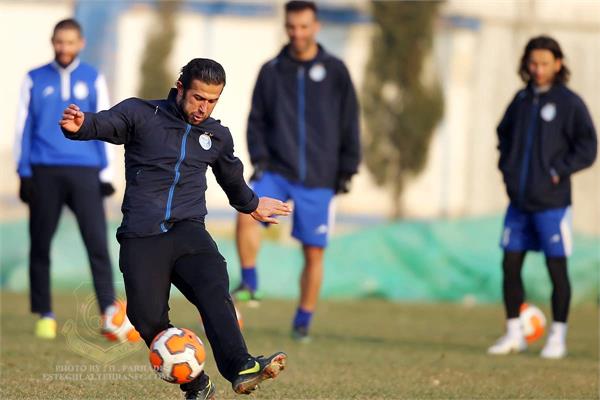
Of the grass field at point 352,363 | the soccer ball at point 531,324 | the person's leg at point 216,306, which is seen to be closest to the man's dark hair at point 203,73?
the person's leg at point 216,306

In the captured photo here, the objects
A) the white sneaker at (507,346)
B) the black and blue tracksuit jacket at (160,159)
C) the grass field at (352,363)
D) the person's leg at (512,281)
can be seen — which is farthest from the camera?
the person's leg at (512,281)

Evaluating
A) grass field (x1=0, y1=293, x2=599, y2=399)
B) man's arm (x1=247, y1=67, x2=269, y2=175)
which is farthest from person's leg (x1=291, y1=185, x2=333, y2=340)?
man's arm (x1=247, y1=67, x2=269, y2=175)

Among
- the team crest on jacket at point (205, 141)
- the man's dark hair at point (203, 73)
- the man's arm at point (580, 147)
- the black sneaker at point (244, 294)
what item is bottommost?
the black sneaker at point (244, 294)

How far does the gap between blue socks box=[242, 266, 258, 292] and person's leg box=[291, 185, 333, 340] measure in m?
0.42

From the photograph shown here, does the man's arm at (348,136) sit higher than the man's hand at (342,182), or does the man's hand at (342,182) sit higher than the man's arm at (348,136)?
the man's arm at (348,136)

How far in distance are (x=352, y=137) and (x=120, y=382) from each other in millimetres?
3298

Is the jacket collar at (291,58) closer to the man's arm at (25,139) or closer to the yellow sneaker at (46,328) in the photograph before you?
the man's arm at (25,139)

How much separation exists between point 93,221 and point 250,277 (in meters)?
1.24

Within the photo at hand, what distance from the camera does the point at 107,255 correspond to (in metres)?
9.48

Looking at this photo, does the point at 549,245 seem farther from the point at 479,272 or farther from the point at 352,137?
the point at 479,272

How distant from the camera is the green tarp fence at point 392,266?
13461 millimetres

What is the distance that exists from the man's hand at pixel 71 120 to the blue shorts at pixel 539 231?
4.51m

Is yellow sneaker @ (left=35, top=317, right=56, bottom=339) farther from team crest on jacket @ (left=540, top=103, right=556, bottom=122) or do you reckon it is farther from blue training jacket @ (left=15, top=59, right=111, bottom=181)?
team crest on jacket @ (left=540, top=103, right=556, bottom=122)

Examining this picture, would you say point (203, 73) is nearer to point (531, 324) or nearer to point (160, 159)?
point (160, 159)
